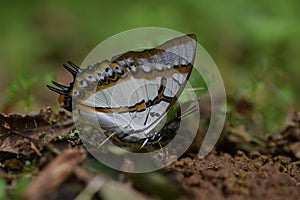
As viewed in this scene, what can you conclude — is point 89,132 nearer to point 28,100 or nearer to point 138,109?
point 138,109

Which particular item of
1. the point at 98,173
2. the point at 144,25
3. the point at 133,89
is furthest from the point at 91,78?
the point at 144,25

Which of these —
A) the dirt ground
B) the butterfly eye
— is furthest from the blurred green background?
the butterfly eye

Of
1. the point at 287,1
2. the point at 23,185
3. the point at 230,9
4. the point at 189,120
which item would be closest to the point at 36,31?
the point at 230,9

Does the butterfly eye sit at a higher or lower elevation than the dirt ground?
higher

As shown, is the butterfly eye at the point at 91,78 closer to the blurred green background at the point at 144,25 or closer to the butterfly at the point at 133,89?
the butterfly at the point at 133,89

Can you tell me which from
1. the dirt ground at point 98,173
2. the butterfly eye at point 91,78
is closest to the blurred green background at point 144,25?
the dirt ground at point 98,173

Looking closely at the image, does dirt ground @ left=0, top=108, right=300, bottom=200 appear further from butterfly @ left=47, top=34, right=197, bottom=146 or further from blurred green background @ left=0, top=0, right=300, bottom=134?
blurred green background @ left=0, top=0, right=300, bottom=134
